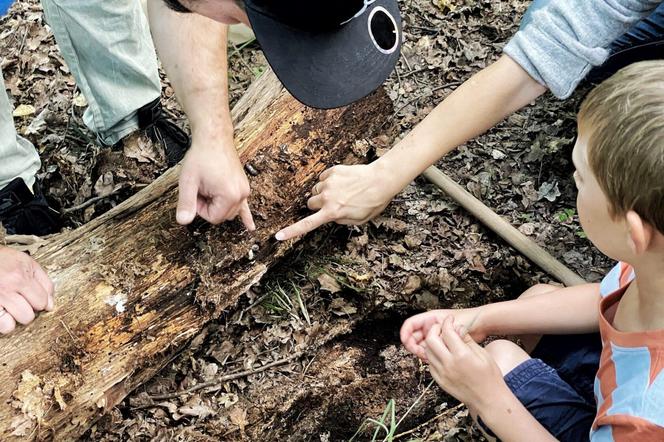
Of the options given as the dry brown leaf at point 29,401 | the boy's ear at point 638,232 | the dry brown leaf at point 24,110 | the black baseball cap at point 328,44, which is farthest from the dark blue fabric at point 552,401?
the dry brown leaf at point 24,110

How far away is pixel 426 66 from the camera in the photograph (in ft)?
13.0

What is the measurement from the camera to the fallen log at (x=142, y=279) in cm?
208

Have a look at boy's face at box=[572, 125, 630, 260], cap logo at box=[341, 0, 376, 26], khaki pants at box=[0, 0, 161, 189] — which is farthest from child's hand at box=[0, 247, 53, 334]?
boy's face at box=[572, 125, 630, 260]

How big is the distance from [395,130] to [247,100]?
772 millimetres

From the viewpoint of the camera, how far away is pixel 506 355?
2.31m

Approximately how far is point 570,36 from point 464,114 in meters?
0.49

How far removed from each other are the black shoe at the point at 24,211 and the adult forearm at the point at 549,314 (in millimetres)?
2206

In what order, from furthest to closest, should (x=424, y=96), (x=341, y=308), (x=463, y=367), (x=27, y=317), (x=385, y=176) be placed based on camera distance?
1. (x=424, y=96)
2. (x=341, y=308)
3. (x=385, y=176)
4. (x=27, y=317)
5. (x=463, y=367)

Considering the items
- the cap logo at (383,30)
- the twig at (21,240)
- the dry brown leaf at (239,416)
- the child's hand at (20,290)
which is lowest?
the dry brown leaf at (239,416)

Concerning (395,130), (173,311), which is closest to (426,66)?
(395,130)

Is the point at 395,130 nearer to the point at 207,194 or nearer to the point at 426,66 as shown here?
the point at 426,66

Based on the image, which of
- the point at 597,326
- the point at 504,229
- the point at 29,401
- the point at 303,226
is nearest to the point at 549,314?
the point at 597,326

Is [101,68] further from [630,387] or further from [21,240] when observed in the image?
[630,387]

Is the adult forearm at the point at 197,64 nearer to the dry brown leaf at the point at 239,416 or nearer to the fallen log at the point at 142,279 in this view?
the fallen log at the point at 142,279
